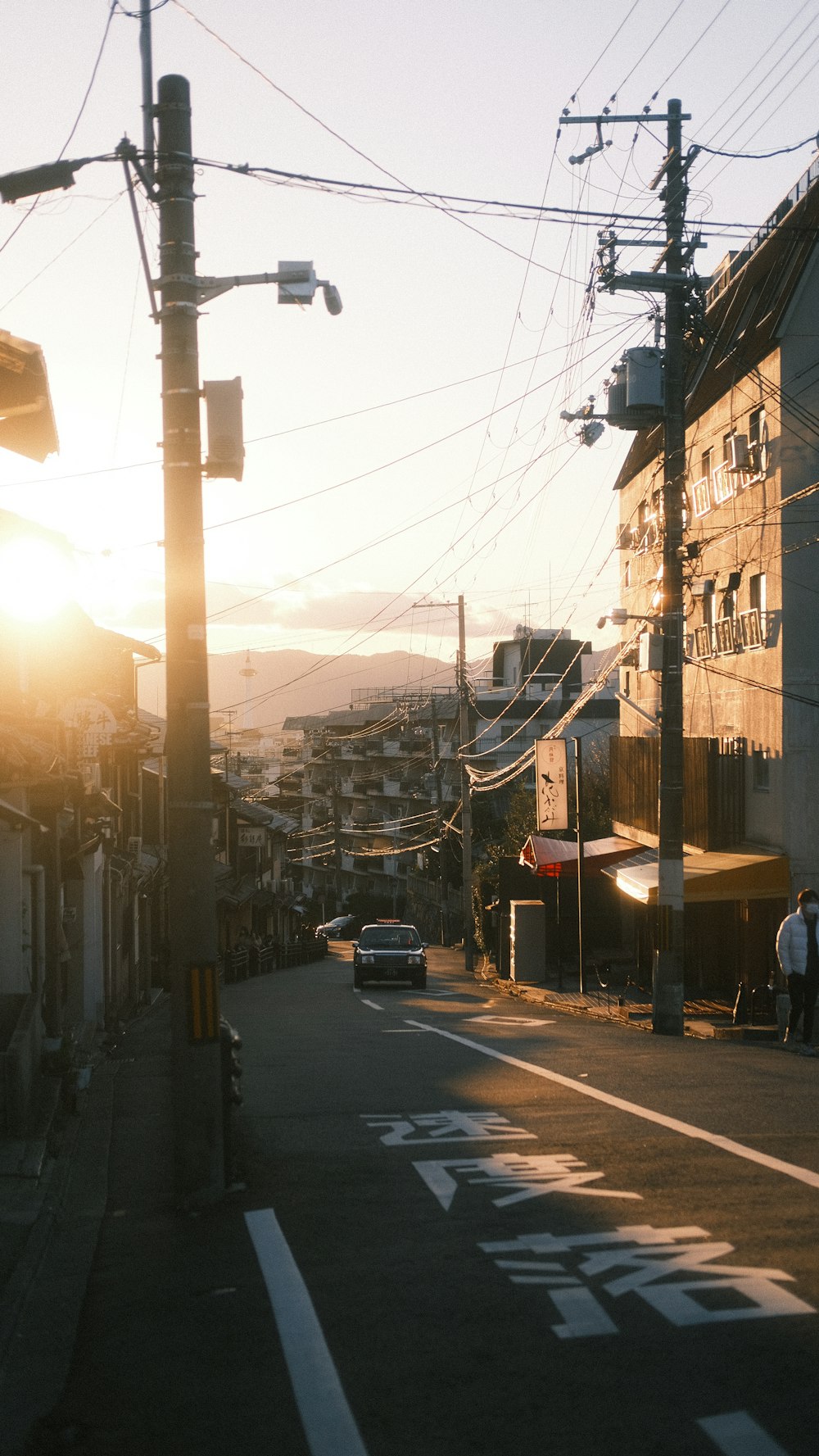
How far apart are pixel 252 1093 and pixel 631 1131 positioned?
14.0ft

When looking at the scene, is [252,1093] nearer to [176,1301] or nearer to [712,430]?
[176,1301]

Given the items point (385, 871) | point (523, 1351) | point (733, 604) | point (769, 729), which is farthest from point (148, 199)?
point (385, 871)

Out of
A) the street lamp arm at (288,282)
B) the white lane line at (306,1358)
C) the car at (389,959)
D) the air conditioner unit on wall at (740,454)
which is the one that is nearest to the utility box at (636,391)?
the air conditioner unit on wall at (740,454)

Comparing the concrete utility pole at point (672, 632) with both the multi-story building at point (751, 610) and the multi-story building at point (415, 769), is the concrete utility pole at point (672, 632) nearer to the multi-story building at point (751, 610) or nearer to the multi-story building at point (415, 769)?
the multi-story building at point (751, 610)

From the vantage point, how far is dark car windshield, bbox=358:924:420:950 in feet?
128

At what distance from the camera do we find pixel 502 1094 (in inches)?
479

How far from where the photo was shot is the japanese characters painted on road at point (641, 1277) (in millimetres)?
5871

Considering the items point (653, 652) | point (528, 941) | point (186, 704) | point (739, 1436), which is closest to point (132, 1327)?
point (739, 1436)

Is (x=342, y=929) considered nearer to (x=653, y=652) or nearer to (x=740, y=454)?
(x=740, y=454)

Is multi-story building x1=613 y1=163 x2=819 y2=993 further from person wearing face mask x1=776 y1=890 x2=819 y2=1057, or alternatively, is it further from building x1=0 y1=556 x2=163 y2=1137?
building x1=0 y1=556 x2=163 y2=1137

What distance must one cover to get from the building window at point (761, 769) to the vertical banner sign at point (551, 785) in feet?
30.2

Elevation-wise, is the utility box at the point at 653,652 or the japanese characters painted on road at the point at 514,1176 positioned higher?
the utility box at the point at 653,652

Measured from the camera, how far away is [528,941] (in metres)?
38.9

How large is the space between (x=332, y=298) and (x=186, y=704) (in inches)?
135
